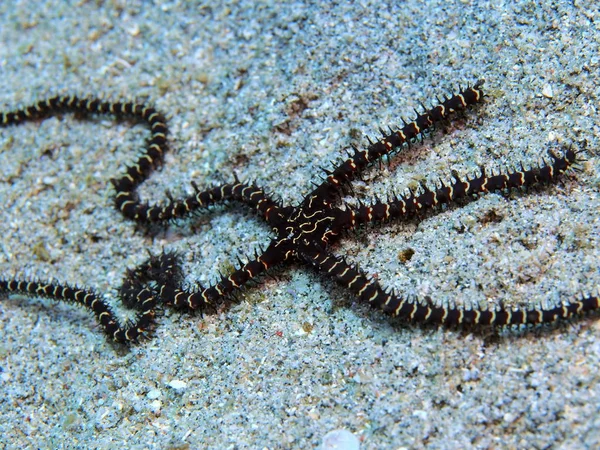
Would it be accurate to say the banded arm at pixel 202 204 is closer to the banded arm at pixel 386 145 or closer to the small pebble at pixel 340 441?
the banded arm at pixel 386 145

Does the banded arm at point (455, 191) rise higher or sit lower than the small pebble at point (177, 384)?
higher

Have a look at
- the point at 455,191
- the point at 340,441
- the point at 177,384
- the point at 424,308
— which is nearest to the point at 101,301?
the point at 177,384

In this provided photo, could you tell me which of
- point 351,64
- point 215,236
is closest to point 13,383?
point 215,236

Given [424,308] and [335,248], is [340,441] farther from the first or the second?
[335,248]

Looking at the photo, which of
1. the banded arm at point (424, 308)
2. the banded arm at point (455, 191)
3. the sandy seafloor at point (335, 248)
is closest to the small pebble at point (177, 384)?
the sandy seafloor at point (335, 248)

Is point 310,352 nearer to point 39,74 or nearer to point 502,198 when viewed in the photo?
point 502,198

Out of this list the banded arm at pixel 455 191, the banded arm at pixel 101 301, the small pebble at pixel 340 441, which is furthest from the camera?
the banded arm at pixel 101 301
